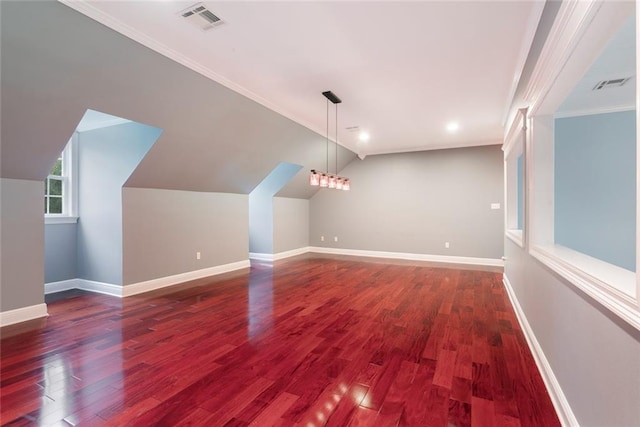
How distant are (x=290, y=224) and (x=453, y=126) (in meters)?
4.59

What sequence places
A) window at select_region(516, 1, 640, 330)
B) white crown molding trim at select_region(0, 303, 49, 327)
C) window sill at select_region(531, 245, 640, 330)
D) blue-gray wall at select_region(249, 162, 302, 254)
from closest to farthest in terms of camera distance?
window sill at select_region(531, 245, 640, 330) < window at select_region(516, 1, 640, 330) < white crown molding trim at select_region(0, 303, 49, 327) < blue-gray wall at select_region(249, 162, 302, 254)

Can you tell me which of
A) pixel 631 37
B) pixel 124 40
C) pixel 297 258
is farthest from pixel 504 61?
pixel 297 258

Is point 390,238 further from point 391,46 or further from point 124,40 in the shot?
point 124,40

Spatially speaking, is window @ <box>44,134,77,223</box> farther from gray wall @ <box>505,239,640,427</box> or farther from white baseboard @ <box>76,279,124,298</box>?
gray wall @ <box>505,239,640,427</box>

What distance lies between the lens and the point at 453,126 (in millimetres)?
5535

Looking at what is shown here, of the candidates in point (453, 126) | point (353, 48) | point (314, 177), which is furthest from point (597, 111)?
point (314, 177)

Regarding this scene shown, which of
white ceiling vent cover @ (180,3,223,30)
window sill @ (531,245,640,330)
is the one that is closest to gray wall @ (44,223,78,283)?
white ceiling vent cover @ (180,3,223,30)

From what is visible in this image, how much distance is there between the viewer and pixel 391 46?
9.43ft

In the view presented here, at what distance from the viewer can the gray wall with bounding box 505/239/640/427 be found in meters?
1.10

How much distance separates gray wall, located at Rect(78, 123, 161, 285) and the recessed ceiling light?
4927 mm

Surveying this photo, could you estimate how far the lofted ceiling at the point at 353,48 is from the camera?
2350mm

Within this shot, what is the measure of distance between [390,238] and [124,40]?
22.0 ft

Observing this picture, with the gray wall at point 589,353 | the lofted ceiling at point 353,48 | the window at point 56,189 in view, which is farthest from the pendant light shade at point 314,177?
the window at point 56,189

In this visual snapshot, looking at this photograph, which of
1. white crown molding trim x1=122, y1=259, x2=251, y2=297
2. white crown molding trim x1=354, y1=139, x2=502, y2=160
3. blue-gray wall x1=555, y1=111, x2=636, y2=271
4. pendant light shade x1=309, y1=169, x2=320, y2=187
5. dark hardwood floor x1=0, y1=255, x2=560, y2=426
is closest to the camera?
dark hardwood floor x1=0, y1=255, x2=560, y2=426
